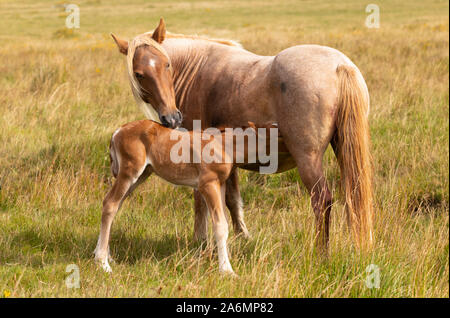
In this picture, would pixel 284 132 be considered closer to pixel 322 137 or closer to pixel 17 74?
pixel 322 137

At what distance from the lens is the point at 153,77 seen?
4.69 m

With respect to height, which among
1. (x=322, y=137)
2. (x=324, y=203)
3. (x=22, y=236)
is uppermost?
(x=322, y=137)

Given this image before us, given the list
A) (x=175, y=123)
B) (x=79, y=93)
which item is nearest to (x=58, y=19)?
(x=79, y=93)

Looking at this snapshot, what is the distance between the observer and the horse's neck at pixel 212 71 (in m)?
4.71

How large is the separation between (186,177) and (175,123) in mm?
509

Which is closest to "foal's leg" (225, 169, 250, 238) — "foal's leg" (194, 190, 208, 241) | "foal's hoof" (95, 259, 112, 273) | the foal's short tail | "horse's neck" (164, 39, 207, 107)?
"foal's leg" (194, 190, 208, 241)

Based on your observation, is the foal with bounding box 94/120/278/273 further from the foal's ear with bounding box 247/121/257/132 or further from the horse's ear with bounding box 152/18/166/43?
the horse's ear with bounding box 152/18/166/43

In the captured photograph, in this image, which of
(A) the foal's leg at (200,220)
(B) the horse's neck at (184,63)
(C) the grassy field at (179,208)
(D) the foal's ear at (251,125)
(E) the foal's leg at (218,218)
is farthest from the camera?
(B) the horse's neck at (184,63)

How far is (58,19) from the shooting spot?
30844mm

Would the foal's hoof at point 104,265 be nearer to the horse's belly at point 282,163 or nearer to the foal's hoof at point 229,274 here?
the foal's hoof at point 229,274

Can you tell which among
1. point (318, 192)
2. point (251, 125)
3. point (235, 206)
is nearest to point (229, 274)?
point (318, 192)

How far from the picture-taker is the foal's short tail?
431 centimetres

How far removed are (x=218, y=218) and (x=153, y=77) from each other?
1.36 meters

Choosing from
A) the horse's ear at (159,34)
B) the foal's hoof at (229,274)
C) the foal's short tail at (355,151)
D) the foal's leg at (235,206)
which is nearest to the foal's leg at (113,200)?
the foal's hoof at (229,274)
